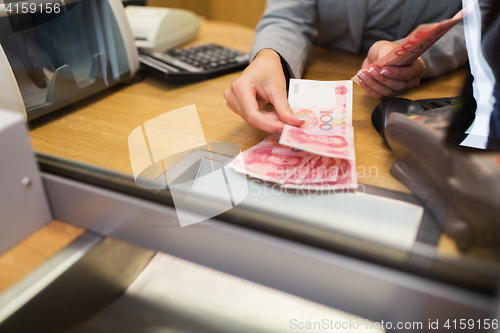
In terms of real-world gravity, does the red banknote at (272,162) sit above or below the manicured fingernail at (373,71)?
below

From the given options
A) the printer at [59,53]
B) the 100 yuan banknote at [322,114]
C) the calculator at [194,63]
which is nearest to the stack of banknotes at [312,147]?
the 100 yuan banknote at [322,114]

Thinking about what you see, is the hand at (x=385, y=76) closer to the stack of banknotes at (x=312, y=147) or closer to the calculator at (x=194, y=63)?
the stack of banknotes at (x=312, y=147)

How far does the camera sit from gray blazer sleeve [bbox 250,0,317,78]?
2.31ft

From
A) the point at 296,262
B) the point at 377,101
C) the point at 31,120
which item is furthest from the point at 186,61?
the point at 296,262

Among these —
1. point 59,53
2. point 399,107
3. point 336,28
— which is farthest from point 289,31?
point 59,53

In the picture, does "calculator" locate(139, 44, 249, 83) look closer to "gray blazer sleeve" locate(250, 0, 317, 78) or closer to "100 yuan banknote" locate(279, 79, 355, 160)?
"gray blazer sleeve" locate(250, 0, 317, 78)

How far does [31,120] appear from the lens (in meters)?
0.61

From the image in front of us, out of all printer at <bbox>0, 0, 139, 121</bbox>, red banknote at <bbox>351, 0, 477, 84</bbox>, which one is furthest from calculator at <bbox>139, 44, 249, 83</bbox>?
red banknote at <bbox>351, 0, 477, 84</bbox>

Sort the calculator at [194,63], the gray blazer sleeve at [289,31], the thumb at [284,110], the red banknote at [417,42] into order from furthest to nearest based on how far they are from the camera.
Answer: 1. the calculator at [194,63]
2. the gray blazer sleeve at [289,31]
3. the thumb at [284,110]
4. the red banknote at [417,42]

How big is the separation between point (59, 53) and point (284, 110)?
0.48 m

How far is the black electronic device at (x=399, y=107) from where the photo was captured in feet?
1.67

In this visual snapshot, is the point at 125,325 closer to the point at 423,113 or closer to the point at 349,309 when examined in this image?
the point at 349,309

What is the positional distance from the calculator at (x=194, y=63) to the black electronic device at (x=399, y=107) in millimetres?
401

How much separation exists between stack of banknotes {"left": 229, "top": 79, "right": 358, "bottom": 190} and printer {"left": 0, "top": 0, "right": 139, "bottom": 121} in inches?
16.6
